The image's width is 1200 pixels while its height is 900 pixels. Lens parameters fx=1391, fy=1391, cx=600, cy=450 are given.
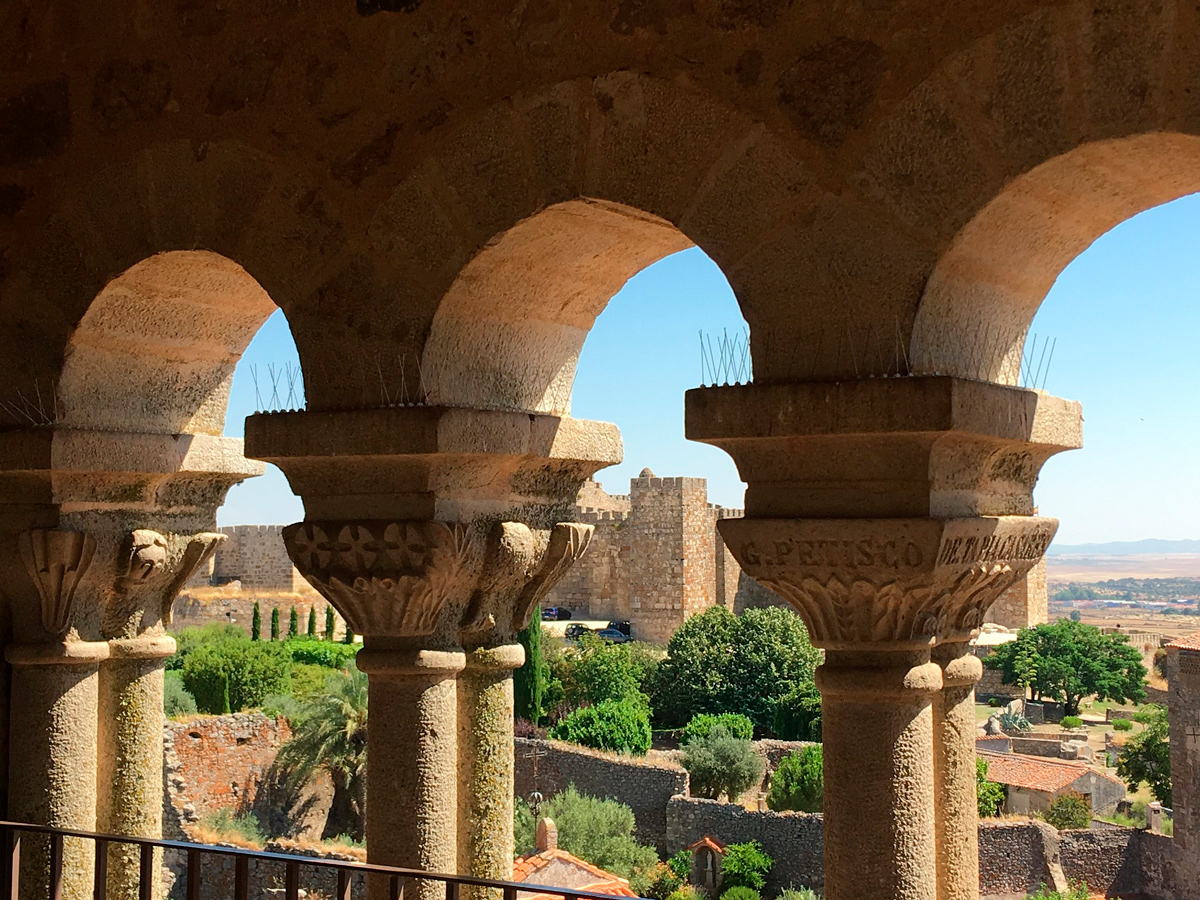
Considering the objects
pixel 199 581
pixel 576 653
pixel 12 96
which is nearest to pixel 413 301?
pixel 12 96

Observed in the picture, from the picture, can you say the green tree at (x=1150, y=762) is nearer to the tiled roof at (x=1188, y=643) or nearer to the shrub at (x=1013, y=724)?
the shrub at (x=1013, y=724)

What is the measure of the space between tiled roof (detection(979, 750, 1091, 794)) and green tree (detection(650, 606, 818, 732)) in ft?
13.2

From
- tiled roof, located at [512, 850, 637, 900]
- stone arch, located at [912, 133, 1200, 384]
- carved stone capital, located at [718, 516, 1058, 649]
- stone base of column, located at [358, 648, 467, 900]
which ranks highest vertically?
stone arch, located at [912, 133, 1200, 384]

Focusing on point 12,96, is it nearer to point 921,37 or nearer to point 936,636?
point 921,37

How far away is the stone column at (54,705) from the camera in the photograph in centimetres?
434

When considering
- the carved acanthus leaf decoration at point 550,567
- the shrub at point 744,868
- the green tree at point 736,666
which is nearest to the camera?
the carved acanthus leaf decoration at point 550,567

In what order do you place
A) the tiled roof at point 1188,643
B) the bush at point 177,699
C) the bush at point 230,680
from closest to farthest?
1. the tiled roof at point 1188,643
2. the bush at point 177,699
3. the bush at point 230,680

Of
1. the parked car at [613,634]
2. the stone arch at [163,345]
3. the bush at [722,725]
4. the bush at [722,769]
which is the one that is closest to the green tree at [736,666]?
the bush at [722,725]

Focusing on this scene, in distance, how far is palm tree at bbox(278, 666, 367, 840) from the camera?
20.2 meters

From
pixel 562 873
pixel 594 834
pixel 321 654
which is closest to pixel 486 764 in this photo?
pixel 562 873

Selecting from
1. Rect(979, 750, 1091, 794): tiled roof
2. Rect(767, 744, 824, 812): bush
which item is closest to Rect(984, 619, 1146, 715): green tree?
Rect(979, 750, 1091, 794): tiled roof

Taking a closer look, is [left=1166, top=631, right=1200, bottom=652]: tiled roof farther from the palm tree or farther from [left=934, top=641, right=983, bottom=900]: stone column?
[left=934, top=641, right=983, bottom=900]: stone column

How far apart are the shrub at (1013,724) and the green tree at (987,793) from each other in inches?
199

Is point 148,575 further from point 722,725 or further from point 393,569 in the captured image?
point 722,725
